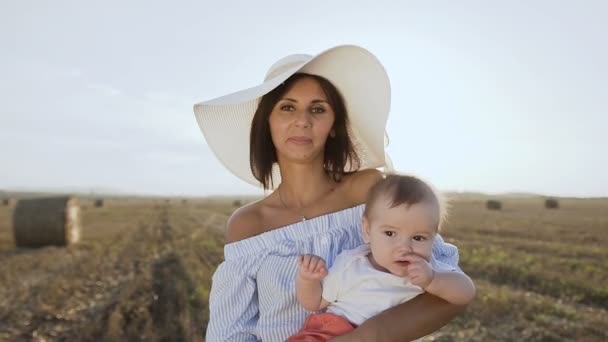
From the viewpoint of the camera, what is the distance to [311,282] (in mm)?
2465

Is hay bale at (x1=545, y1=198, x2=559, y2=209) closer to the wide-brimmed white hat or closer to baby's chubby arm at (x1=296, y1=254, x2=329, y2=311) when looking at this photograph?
the wide-brimmed white hat

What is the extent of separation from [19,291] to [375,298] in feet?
25.2

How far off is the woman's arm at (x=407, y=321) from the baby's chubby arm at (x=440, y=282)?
0.04m

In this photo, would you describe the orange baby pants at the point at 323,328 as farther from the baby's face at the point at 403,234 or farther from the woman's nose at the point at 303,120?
the woman's nose at the point at 303,120

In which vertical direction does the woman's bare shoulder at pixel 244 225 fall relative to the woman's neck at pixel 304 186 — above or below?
below

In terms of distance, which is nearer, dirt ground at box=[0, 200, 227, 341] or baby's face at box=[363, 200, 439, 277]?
baby's face at box=[363, 200, 439, 277]

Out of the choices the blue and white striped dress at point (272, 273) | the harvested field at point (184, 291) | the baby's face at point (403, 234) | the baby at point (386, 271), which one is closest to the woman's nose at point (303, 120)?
the blue and white striped dress at point (272, 273)

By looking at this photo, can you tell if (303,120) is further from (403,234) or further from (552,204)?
(552,204)

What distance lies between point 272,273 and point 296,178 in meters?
0.65

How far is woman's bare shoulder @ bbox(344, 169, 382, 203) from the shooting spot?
3.03m

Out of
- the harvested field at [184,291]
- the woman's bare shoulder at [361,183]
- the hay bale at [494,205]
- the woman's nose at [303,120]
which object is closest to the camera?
the woman's nose at [303,120]

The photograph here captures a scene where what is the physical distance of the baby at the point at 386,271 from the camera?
2.34 meters

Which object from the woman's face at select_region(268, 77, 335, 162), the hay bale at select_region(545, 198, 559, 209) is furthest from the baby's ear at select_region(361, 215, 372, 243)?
the hay bale at select_region(545, 198, 559, 209)

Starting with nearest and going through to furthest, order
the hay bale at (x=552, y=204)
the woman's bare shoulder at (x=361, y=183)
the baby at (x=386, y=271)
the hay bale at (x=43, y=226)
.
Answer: the baby at (x=386, y=271) < the woman's bare shoulder at (x=361, y=183) < the hay bale at (x=43, y=226) < the hay bale at (x=552, y=204)
